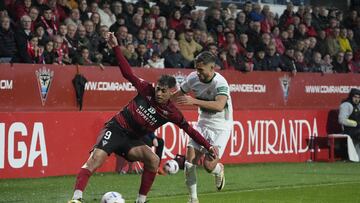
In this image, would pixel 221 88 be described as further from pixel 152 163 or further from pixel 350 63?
pixel 350 63

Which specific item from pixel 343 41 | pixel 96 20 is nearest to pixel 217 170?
pixel 96 20

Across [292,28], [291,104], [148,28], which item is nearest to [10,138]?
[148,28]

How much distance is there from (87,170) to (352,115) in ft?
44.6

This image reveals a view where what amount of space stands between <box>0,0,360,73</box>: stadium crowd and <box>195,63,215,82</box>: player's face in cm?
458

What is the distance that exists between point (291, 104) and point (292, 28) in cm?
286

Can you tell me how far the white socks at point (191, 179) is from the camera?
12711 millimetres

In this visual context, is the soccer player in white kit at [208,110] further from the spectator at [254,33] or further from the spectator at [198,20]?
the spectator at [254,33]

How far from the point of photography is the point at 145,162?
39.2 ft


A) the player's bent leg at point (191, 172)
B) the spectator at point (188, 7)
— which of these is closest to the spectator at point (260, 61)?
the spectator at point (188, 7)

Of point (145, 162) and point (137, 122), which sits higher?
point (137, 122)

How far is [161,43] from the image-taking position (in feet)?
72.1

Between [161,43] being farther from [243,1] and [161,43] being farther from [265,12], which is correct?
[243,1]

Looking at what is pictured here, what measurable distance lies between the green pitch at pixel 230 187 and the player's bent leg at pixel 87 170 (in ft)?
6.96

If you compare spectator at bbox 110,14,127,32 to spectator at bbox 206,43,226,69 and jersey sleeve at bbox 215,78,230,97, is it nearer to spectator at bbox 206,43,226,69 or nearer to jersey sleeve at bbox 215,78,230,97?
spectator at bbox 206,43,226,69
